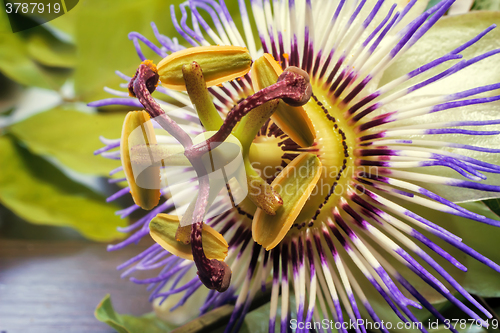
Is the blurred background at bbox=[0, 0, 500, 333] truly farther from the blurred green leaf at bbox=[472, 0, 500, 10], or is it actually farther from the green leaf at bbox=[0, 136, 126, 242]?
the blurred green leaf at bbox=[472, 0, 500, 10]

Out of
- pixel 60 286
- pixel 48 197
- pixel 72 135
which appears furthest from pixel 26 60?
pixel 60 286

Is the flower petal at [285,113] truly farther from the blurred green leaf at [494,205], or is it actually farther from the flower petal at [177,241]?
the blurred green leaf at [494,205]

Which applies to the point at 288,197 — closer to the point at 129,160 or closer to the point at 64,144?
the point at 129,160

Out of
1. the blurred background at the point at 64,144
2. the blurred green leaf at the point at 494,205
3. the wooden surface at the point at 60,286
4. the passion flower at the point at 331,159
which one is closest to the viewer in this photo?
the passion flower at the point at 331,159

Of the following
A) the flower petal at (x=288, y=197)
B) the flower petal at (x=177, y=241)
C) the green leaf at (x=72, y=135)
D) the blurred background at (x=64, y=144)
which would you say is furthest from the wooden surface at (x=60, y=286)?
the flower petal at (x=288, y=197)

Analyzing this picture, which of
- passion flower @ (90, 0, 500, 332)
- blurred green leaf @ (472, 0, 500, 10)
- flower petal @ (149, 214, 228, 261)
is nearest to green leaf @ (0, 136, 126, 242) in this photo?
passion flower @ (90, 0, 500, 332)

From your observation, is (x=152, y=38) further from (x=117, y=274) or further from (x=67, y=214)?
(x=117, y=274)
